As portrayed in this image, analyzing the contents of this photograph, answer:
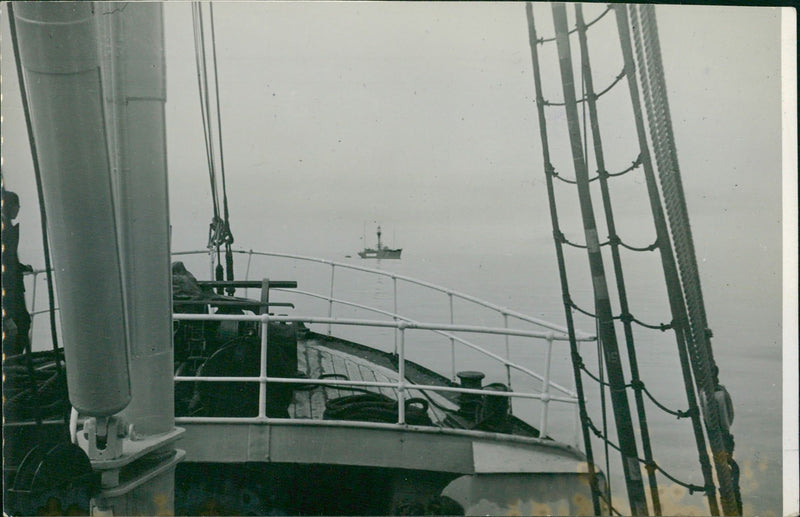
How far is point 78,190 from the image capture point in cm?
196

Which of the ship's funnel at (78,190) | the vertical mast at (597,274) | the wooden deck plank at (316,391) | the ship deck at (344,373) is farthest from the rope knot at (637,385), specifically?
the ship's funnel at (78,190)

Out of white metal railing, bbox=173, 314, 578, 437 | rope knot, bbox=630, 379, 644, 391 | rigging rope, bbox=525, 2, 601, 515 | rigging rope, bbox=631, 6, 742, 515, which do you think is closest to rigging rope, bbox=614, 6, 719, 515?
rigging rope, bbox=631, 6, 742, 515

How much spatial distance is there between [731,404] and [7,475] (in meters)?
3.20

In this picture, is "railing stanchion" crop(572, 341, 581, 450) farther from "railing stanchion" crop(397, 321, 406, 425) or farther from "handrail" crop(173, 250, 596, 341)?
"railing stanchion" crop(397, 321, 406, 425)

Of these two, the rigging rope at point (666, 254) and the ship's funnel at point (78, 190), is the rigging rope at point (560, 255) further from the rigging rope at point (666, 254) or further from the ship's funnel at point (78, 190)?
the ship's funnel at point (78, 190)

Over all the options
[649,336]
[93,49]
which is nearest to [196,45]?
[93,49]

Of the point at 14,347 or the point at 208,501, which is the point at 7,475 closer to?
the point at 14,347

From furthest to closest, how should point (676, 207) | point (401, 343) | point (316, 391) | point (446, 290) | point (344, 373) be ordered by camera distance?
1. point (344, 373)
2. point (446, 290)
3. point (316, 391)
4. point (401, 343)
5. point (676, 207)

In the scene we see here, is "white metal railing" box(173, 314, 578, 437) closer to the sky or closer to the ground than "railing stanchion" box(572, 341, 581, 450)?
closer to the sky

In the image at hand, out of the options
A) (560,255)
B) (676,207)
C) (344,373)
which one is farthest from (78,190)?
(344,373)

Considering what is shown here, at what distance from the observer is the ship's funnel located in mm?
1882

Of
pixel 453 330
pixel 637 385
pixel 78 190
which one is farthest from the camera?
pixel 453 330

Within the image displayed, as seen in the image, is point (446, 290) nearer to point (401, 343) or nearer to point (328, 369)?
point (328, 369)

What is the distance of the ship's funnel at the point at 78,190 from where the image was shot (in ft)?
6.17
